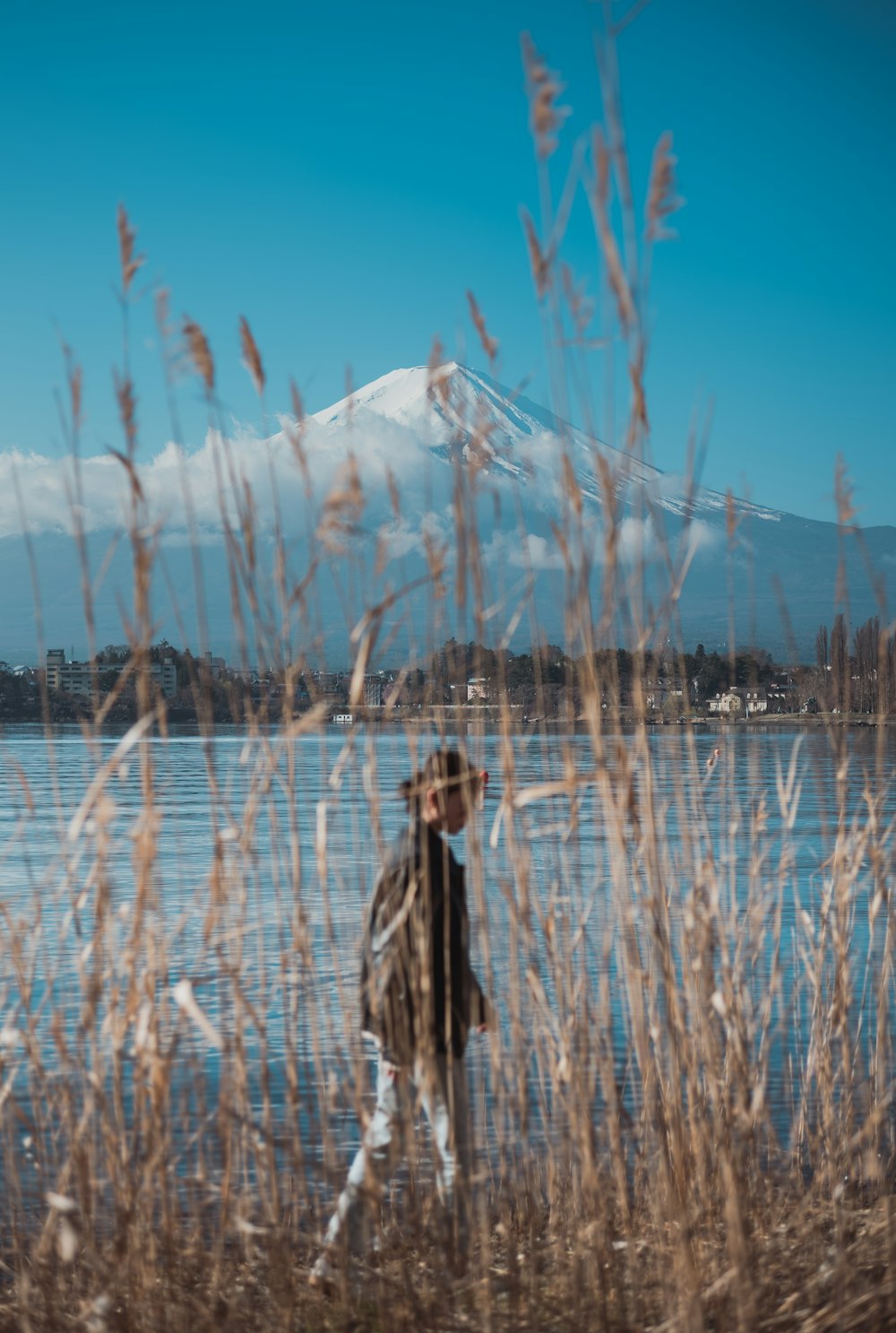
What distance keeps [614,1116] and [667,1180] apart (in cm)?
21

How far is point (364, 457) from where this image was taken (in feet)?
8.66

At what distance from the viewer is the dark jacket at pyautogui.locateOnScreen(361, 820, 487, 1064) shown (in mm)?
2826

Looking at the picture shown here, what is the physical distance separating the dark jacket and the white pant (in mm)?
59

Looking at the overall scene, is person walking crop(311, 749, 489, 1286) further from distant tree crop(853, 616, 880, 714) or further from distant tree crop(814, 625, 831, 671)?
distant tree crop(814, 625, 831, 671)

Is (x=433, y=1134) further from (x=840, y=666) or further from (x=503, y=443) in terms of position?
(x=840, y=666)

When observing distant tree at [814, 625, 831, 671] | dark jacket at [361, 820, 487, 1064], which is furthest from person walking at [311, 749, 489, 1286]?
distant tree at [814, 625, 831, 671]

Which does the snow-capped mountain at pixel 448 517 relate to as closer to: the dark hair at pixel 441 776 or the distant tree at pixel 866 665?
the dark hair at pixel 441 776

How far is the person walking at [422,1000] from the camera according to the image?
2832mm

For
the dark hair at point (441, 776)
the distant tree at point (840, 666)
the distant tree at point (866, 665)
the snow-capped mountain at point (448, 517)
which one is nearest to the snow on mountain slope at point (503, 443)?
the snow-capped mountain at point (448, 517)

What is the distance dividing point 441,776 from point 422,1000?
558 mm

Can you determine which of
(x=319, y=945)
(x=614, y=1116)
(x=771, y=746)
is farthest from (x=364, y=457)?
(x=771, y=746)

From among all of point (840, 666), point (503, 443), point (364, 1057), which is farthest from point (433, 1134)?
point (840, 666)

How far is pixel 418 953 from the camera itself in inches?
112

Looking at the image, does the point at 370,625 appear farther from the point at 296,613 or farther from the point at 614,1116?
the point at 614,1116
